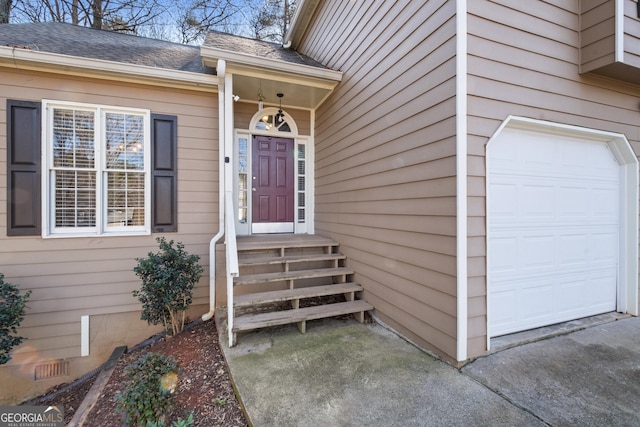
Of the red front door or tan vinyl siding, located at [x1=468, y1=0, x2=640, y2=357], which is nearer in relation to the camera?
tan vinyl siding, located at [x1=468, y1=0, x2=640, y2=357]

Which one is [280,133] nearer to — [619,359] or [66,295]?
[66,295]

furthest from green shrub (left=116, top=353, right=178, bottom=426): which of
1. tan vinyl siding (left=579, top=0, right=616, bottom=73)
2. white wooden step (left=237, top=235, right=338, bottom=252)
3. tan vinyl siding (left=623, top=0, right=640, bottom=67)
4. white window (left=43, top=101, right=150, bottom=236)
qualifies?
tan vinyl siding (left=623, top=0, right=640, bottom=67)

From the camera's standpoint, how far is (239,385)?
213 cm

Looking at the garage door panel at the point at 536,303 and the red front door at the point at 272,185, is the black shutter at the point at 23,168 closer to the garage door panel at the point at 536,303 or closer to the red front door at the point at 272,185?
the red front door at the point at 272,185

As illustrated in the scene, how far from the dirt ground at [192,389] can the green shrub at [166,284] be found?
32cm

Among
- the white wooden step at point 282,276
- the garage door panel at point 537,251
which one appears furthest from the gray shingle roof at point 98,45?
the garage door panel at point 537,251

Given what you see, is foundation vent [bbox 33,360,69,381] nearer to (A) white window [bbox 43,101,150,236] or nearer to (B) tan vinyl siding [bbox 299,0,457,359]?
(A) white window [bbox 43,101,150,236]

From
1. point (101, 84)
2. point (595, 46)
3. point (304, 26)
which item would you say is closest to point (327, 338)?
point (595, 46)

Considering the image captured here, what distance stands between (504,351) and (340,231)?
2.36 m

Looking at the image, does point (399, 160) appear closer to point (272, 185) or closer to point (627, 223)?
point (272, 185)

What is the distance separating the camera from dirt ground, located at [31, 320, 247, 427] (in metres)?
1.97

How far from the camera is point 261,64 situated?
3.57m

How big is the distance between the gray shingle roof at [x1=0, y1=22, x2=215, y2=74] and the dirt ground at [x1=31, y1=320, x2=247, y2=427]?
3594mm

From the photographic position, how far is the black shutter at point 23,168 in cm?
338
